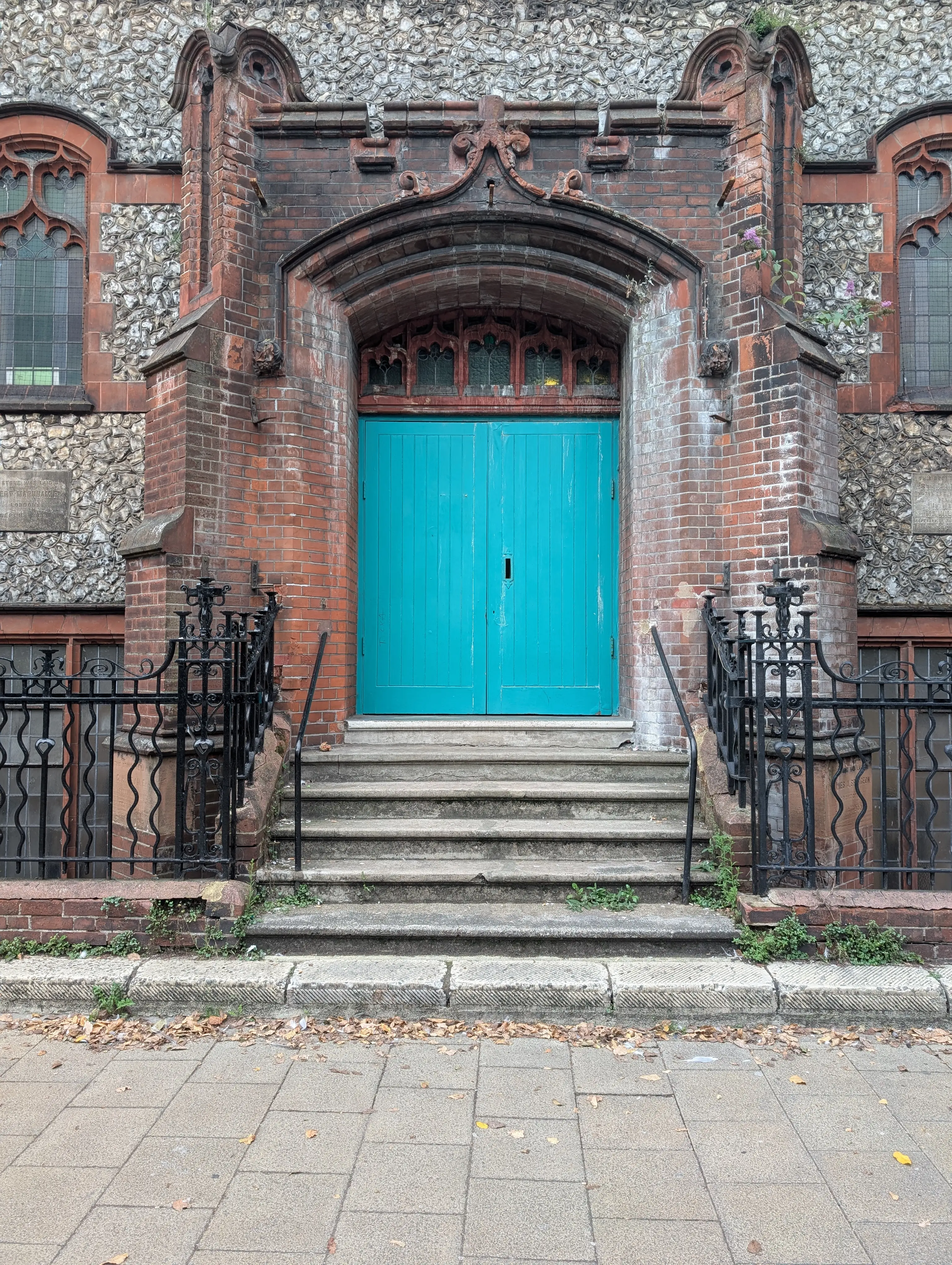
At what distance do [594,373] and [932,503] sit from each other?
3.02 m

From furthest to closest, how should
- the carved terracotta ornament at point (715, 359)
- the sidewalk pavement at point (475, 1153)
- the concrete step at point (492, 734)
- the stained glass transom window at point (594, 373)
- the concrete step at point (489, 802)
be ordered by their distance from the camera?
the stained glass transom window at point (594, 373) → the concrete step at point (492, 734) → the carved terracotta ornament at point (715, 359) → the concrete step at point (489, 802) → the sidewalk pavement at point (475, 1153)

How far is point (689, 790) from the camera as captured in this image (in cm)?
520

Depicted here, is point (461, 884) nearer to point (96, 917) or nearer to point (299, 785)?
point (299, 785)

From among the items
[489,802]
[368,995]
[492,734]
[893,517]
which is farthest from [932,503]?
[368,995]

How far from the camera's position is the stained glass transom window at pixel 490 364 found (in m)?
7.15

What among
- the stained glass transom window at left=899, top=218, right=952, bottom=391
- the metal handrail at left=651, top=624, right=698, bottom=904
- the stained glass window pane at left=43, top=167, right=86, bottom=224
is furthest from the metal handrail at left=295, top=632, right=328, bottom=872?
the stained glass transom window at left=899, top=218, right=952, bottom=391

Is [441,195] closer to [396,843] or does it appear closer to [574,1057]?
[396,843]

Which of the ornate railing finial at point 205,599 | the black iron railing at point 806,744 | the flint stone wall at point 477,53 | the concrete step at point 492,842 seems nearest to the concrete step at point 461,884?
the concrete step at point 492,842

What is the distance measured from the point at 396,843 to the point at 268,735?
48.0 inches

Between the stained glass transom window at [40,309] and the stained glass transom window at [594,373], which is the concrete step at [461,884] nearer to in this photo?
the stained glass transom window at [594,373]

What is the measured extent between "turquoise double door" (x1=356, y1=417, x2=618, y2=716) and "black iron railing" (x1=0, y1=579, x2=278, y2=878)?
1331 mm

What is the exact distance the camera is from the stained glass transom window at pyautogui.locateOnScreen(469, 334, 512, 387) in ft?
23.5

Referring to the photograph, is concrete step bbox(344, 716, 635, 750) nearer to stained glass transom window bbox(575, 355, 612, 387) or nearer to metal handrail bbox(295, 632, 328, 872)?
metal handrail bbox(295, 632, 328, 872)

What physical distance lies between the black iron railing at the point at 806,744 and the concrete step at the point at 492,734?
842mm
